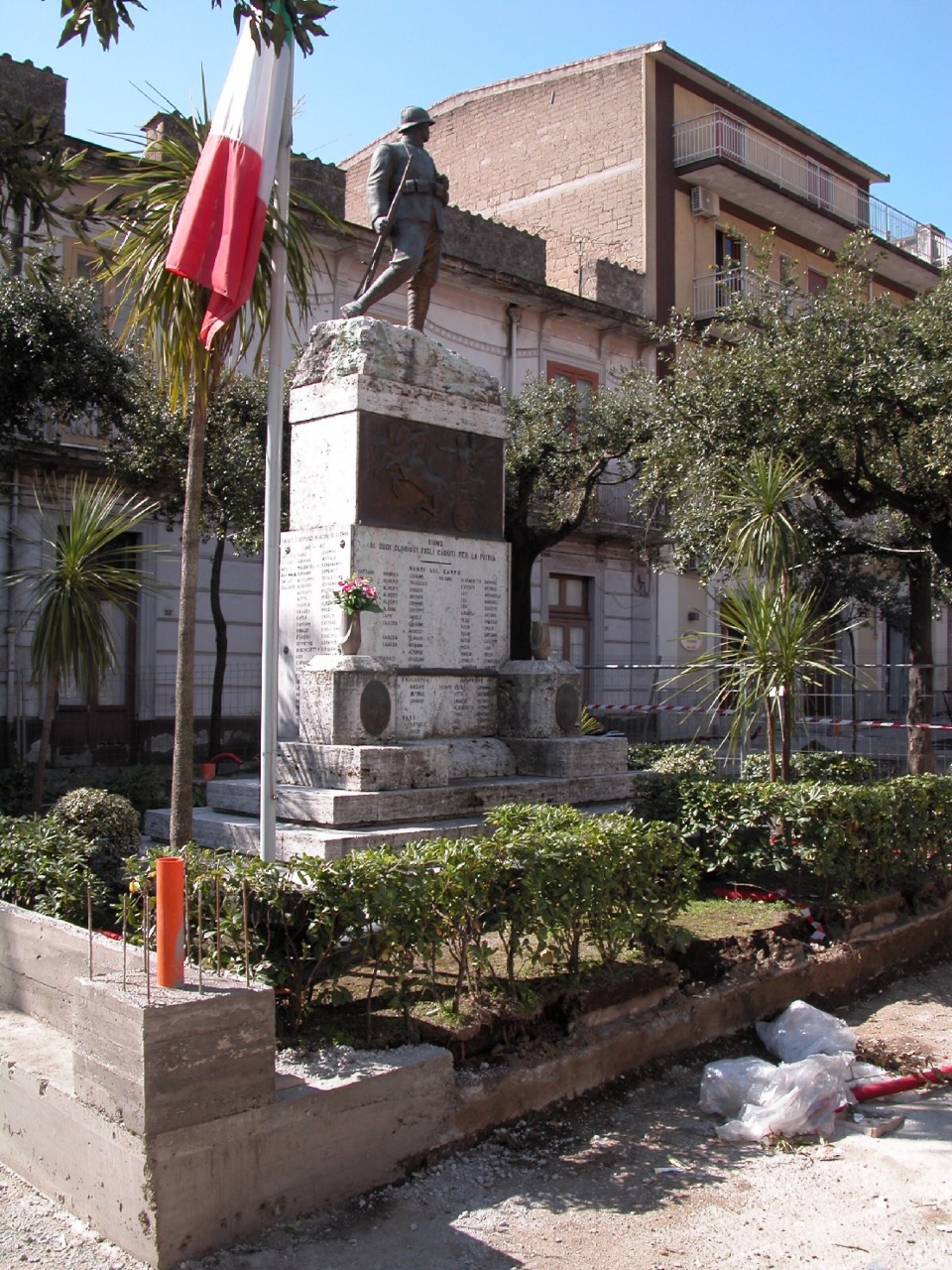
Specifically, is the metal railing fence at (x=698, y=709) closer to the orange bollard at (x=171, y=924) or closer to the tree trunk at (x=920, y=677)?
the tree trunk at (x=920, y=677)

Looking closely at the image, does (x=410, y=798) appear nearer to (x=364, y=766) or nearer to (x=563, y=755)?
(x=364, y=766)

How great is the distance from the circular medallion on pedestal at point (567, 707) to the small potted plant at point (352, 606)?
5.79 feet

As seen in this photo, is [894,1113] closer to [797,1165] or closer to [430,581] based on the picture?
[797,1165]

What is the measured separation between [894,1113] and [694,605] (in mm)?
21295

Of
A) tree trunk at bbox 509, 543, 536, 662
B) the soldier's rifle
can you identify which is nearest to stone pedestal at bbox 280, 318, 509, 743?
the soldier's rifle

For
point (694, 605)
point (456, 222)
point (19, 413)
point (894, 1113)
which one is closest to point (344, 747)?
point (894, 1113)

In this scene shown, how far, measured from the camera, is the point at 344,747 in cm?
732

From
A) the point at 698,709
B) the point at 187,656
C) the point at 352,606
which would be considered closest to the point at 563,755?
the point at 352,606

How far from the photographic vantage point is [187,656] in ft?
22.3

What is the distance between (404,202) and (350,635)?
3.45m

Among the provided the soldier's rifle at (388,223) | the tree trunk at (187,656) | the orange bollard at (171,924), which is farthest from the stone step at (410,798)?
the soldier's rifle at (388,223)

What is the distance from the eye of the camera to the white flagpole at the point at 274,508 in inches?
236

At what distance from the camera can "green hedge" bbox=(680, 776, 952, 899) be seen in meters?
6.99

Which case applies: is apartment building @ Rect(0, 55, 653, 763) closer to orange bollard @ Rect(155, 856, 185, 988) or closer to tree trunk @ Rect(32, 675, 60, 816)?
tree trunk @ Rect(32, 675, 60, 816)
